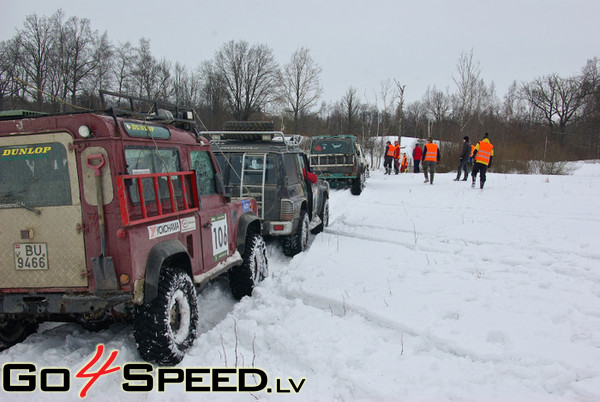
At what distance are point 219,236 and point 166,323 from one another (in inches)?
60.6

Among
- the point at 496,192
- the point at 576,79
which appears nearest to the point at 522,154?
the point at 496,192

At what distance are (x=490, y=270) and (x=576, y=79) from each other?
63029 millimetres

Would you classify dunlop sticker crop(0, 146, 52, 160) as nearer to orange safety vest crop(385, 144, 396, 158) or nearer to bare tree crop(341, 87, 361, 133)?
orange safety vest crop(385, 144, 396, 158)

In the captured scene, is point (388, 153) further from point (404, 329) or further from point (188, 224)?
point (188, 224)

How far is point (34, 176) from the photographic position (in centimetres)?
313

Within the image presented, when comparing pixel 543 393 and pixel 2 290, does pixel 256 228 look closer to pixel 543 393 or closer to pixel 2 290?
pixel 2 290

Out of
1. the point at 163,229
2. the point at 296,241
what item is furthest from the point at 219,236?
the point at 296,241

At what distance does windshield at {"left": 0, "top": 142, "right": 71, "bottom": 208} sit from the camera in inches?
122

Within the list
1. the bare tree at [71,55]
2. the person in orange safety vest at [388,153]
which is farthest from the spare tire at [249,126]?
the bare tree at [71,55]

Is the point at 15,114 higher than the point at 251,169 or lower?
higher

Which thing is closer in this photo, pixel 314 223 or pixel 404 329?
pixel 404 329

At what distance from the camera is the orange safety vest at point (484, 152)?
12703mm

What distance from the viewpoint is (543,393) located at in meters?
2.89

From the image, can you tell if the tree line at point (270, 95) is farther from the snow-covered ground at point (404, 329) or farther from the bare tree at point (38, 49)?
the snow-covered ground at point (404, 329)
